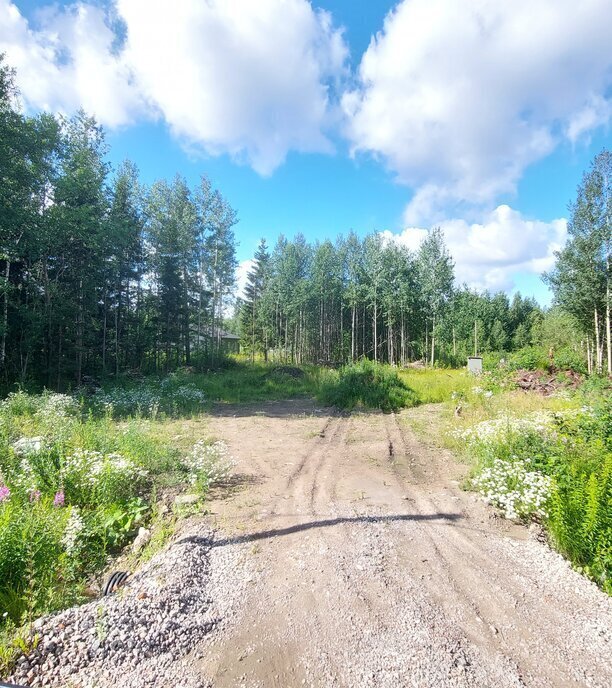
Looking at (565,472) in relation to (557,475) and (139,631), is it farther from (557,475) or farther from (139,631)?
(139,631)

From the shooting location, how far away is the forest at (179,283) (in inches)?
528

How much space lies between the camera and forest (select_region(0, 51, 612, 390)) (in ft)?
44.0

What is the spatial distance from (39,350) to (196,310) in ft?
37.9

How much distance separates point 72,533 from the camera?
328 centimetres

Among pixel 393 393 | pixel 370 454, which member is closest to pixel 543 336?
pixel 393 393

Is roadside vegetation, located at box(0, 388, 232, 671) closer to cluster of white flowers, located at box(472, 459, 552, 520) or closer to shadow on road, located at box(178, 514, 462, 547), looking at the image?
shadow on road, located at box(178, 514, 462, 547)

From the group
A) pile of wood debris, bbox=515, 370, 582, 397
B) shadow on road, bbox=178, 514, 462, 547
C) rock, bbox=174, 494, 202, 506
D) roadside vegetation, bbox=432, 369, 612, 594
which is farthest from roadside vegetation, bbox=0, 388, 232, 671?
→ pile of wood debris, bbox=515, 370, 582, 397

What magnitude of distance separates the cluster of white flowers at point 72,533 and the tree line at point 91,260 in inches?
432

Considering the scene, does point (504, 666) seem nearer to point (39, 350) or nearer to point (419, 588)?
point (419, 588)

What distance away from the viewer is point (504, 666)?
2.20 m

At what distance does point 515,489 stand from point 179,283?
76.6ft

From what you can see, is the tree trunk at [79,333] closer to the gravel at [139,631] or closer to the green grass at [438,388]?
the green grass at [438,388]

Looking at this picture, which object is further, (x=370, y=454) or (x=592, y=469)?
(x=370, y=454)

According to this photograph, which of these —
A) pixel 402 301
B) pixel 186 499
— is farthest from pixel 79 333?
pixel 402 301
